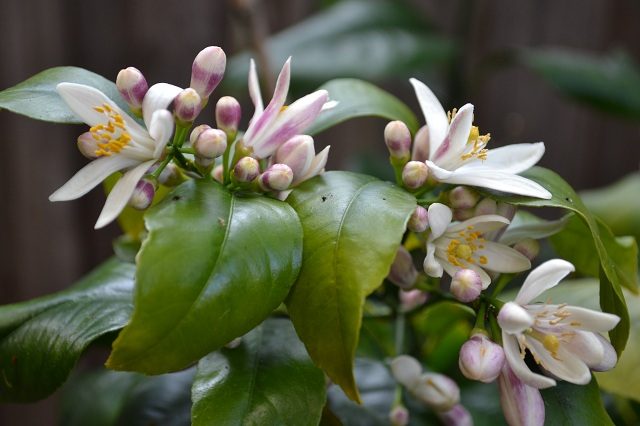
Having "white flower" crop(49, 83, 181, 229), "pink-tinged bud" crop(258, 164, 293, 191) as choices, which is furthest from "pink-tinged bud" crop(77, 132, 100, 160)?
"pink-tinged bud" crop(258, 164, 293, 191)

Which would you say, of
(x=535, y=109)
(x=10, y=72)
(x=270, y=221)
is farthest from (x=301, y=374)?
(x=535, y=109)

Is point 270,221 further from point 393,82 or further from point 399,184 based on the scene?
point 393,82

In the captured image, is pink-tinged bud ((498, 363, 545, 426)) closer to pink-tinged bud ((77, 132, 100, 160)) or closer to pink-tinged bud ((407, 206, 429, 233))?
pink-tinged bud ((407, 206, 429, 233))

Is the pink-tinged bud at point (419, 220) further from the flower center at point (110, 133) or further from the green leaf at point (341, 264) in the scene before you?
the flower center at point (110, 133)

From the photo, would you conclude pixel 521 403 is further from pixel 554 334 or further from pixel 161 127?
pixel 161 127

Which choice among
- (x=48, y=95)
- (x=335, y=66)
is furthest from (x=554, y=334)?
(x=335, y=66)

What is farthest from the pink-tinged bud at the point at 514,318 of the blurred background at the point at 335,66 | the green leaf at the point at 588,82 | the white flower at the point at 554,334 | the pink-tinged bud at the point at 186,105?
the green leaf at the point at 588,82
